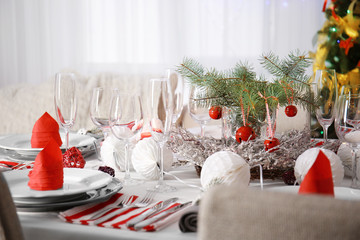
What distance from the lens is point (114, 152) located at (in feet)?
4.24

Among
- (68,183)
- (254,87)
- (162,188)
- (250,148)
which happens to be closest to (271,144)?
(250,148)

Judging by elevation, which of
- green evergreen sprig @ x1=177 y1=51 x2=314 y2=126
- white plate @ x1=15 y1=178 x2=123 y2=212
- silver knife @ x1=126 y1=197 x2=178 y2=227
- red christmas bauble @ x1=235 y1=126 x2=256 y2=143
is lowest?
silver knife @ x1=126 y1=197 x2=178 y2=227

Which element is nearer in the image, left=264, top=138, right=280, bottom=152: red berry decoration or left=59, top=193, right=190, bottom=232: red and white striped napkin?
left=59, top=193, right=190, bottom=232: red and white striped napkin

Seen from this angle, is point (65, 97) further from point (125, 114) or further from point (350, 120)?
point (350, 120)

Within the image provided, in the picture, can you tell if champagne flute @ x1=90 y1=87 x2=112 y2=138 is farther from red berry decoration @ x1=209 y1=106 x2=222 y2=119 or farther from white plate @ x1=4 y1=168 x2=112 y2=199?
red berry decoration @ x1=209 y1=106 x2=222 y2=119

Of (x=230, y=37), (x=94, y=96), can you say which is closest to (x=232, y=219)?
(x=94, y=96)

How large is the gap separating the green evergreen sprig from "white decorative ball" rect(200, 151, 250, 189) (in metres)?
0.25

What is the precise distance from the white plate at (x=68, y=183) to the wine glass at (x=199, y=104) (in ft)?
1.05

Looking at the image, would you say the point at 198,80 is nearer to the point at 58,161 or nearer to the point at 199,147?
the point at 199,147

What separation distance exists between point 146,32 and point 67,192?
272 cm

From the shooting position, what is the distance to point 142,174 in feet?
3.95

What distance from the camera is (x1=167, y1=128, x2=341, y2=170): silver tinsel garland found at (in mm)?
1156

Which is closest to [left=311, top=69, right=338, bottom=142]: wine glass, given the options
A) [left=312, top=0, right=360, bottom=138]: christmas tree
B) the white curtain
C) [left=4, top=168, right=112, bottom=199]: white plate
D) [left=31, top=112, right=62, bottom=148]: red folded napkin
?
[left=4, top=168, right=112, bottom=199]: white plate

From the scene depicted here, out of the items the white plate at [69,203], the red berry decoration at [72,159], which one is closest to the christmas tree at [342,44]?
the red berry decoration at [72,159]
